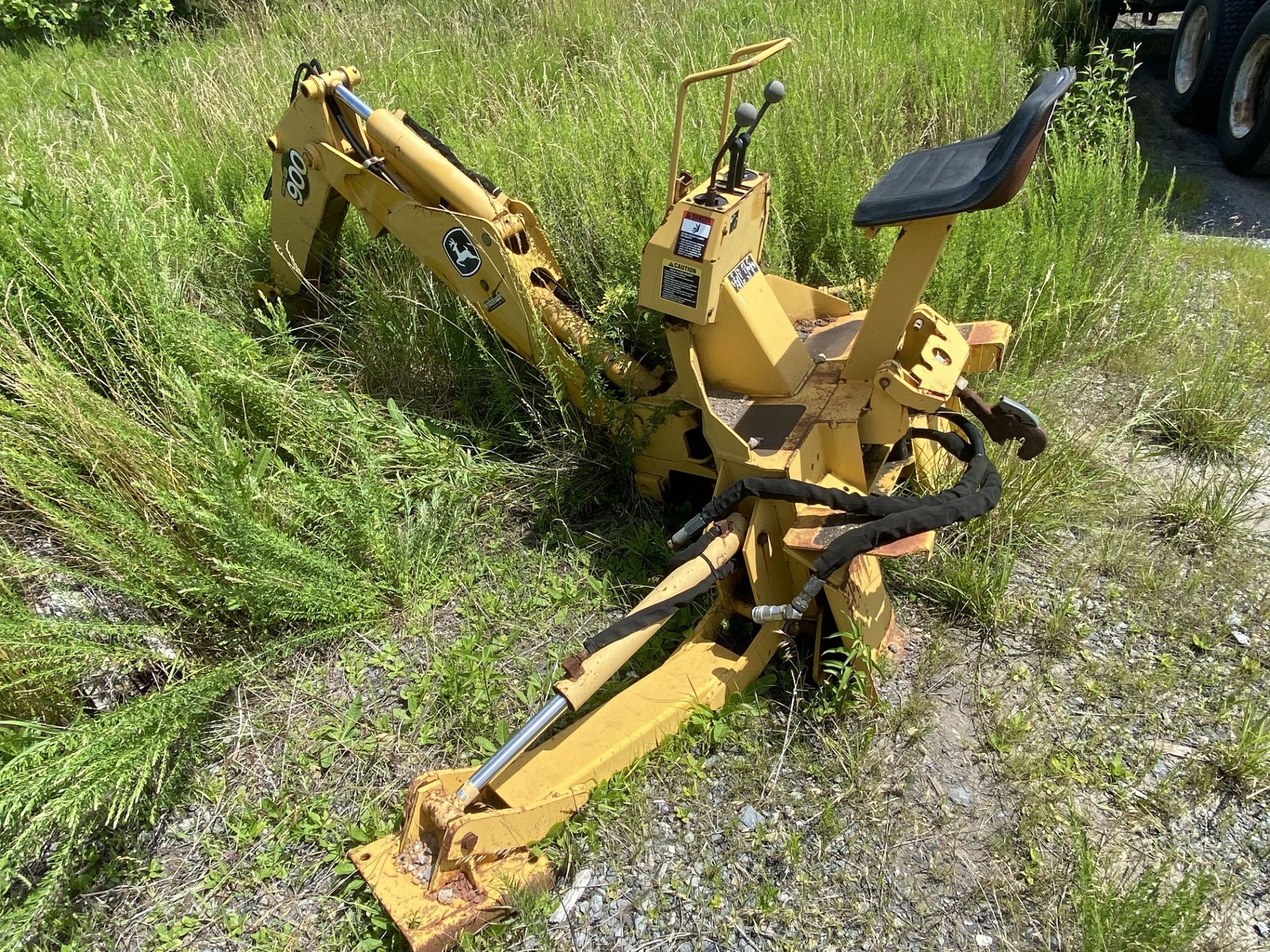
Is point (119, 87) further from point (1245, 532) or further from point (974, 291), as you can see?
point (1245, 532)

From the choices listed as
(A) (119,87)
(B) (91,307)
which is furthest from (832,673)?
(A) (119,87)

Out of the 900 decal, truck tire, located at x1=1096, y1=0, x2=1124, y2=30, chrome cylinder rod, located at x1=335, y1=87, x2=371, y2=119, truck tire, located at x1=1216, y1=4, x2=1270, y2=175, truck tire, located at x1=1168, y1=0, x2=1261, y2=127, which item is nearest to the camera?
chrome cylinder rod, located at x1=335, y1=87, x2=371, y2=119

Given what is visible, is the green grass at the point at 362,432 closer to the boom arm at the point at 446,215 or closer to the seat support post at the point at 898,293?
the boom arm at the point at 446,215

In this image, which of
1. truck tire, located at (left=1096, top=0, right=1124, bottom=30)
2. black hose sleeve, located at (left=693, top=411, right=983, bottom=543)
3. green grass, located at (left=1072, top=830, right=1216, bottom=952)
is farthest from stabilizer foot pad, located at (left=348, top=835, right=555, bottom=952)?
truck tire, located at (left=1096, top=0, right=1124, bottom=30)

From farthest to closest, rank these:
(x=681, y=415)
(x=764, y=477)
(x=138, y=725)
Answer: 1. (x=681, y=415)
2. (x=764, y=477)
3. (x=138, y=725)

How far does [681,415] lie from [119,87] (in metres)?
5.61

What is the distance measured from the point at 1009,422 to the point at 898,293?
0.58 m

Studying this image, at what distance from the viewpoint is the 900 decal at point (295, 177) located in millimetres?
3115

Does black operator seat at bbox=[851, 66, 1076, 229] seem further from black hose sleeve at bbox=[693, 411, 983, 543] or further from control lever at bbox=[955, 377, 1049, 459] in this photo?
black hose sleeve at bbox=[693, 411, 983, 543]

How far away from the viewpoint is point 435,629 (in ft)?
9.18

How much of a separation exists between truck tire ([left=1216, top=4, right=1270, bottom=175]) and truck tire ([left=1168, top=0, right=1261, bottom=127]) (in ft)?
0.65

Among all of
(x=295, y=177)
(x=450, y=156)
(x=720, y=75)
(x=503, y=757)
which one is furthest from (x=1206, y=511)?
(x=295, y=177)

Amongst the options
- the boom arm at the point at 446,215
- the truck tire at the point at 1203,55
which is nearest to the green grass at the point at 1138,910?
the boom arm at the point at 446,215

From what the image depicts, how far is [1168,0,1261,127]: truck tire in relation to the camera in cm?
579
